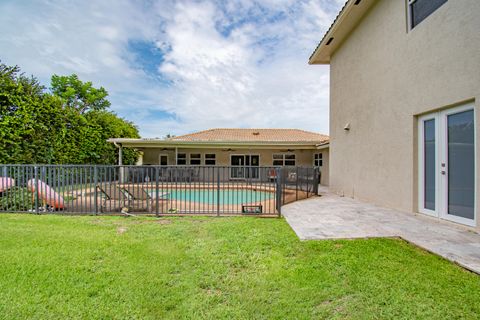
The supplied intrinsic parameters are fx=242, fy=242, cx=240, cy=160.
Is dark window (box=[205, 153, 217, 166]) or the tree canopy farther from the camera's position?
dark window (box=[205, 153, 217, 166])

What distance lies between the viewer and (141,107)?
98.4 ft

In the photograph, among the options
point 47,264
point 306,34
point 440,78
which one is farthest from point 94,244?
point 306,34

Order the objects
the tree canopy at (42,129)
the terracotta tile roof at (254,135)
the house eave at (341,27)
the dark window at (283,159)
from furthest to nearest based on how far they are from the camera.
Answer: the terracotta tile roof at (254,135)
the dark window at (283,159)
the tree canopy at (42,129)
the house eave at (341,27)

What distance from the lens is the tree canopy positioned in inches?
394

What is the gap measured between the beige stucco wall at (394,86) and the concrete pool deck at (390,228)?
894mm

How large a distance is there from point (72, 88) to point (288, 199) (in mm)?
35765

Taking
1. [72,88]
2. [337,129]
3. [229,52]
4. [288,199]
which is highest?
[72,88]

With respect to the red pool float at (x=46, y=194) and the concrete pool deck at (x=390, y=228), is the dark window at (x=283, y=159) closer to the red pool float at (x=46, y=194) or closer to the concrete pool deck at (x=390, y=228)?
the concrete pool deck at (x=390, y=228)

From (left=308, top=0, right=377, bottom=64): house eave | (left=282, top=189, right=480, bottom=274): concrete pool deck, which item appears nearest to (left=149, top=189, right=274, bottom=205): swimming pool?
(left=282, top=189, right=480, bottom=274): concrete pool deck

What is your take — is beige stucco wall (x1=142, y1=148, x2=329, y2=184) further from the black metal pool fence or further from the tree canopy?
the black metal pool fence

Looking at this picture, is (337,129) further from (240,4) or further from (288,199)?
(240,4)

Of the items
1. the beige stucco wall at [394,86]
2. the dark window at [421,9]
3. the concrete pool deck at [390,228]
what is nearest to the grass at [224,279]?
the concrete pool deck at [390,228]

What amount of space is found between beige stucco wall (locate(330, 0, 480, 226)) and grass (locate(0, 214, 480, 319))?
10.7 ft

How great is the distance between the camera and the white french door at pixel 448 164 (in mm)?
4748
